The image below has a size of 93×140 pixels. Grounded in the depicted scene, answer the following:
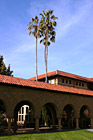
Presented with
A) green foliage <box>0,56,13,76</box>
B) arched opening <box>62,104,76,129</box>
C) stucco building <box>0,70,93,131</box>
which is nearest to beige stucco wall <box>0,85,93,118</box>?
stucco building <box>0,70,93,131</box>

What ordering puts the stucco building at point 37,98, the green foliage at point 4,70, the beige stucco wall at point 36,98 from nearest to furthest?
the beige stucco wall at point 36,98
the stucco building at point 37,98
the green foliage at point 4,70

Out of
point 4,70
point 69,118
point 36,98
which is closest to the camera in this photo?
point 36,98

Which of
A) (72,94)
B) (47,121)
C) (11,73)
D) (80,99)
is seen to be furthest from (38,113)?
(11,73)

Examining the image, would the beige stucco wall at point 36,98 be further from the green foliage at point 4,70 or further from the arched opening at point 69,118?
the green foliage at point 4,70

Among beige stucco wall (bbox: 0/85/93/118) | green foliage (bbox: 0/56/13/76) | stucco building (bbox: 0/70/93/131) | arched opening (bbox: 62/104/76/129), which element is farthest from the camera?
green foliage (bbox: 0/56/13/76)

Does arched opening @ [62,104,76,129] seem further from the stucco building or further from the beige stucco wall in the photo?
the beige stucco wall

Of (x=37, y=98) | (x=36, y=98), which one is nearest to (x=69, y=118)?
(x=37, y=98)

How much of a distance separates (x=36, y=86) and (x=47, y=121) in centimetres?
1420

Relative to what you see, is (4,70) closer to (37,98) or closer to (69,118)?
(69,118)

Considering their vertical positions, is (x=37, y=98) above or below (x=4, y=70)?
below

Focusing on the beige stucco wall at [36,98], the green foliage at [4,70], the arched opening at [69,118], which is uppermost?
the green foliage at [4,70]

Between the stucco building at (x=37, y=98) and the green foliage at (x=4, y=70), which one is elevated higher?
the green foliage at (x=4, y=70)

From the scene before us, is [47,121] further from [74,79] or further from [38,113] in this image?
[38,113]

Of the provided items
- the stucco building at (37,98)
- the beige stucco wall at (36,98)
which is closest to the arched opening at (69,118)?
the stucco building at (37,98)
